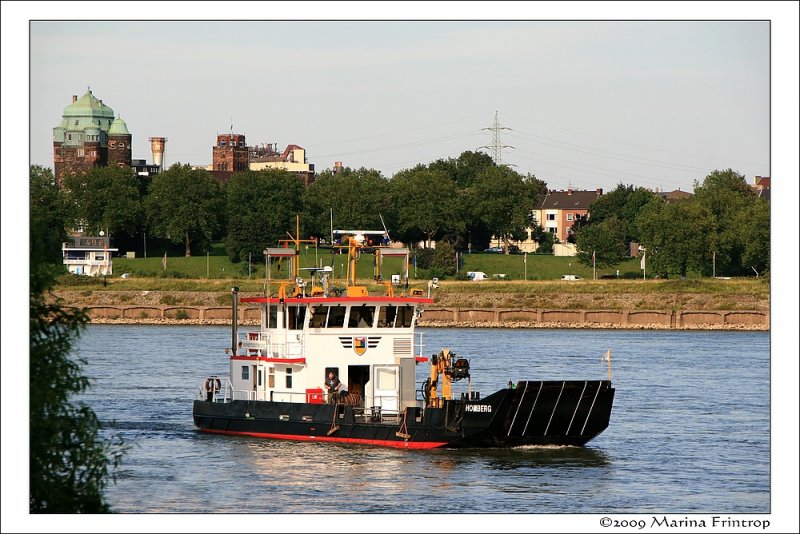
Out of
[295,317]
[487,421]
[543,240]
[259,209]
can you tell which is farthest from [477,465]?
[543,240]

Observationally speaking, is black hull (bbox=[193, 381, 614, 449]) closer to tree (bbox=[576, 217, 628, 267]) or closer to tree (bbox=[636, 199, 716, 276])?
tree (bbox=[636, 199, 716, 276])

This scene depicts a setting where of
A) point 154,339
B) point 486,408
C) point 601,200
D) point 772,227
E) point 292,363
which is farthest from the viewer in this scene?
point 601,200

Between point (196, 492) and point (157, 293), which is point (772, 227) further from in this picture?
point (157, 293)

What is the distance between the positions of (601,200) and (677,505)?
15057 cm

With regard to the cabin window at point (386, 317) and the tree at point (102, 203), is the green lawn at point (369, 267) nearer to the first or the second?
the tree at point (102, 203)

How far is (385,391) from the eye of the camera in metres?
44.4

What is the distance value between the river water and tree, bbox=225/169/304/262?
76.1 meters

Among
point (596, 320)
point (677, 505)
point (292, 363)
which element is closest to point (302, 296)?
point (292, 363)

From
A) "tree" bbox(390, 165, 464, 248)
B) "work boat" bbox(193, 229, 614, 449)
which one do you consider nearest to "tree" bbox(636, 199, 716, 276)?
"tree" bbox(390, 165, 464, 248)

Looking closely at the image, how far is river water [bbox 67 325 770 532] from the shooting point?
36500 millimetres

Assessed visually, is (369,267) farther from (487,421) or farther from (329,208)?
(487,421)

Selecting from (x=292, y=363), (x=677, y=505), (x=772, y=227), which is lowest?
(x=677, y=505)

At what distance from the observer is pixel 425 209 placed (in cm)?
16050

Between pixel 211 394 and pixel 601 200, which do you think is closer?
pixel 211 394
